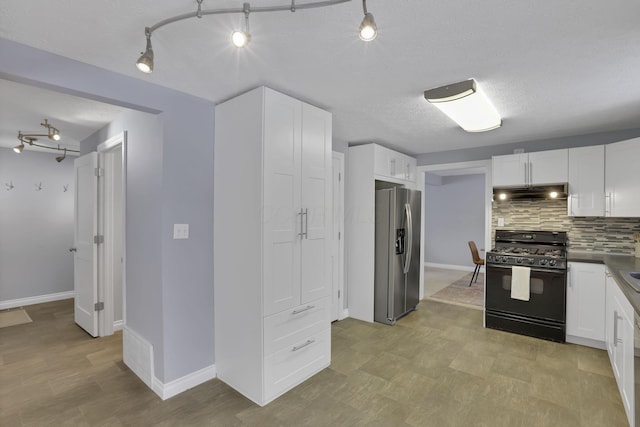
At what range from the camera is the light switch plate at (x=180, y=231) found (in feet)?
7.86

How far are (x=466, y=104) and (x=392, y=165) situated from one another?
1.73m

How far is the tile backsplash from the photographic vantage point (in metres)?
3.51

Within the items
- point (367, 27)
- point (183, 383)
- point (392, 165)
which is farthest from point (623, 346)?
point (183, 383)

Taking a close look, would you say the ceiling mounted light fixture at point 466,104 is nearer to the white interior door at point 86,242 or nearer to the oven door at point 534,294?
the oven door at point 534,294

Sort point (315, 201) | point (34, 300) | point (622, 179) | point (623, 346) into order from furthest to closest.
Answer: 1. point (34, 300)
2. point (622, 179)
3. point (315, 201)
4. point (623, 346)

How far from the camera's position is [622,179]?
10.5ft

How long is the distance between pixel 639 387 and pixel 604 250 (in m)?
2.58

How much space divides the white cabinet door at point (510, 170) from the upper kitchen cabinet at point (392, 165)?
114 centimetres

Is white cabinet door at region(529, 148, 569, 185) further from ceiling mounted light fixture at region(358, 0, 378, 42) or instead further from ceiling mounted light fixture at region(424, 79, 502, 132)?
ceiling mounted light fixture at region(358, 0, 378, 42)

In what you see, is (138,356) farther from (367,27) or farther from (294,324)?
(367,27)

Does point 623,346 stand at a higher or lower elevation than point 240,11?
lower

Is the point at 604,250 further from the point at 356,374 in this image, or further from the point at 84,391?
the point at 84,391

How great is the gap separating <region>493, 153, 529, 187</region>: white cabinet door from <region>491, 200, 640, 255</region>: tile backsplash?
423mm

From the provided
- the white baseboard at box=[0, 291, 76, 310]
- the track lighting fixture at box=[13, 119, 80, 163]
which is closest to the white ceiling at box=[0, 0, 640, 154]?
the track lighting fixture at box=[13, 119, 80, 163]
